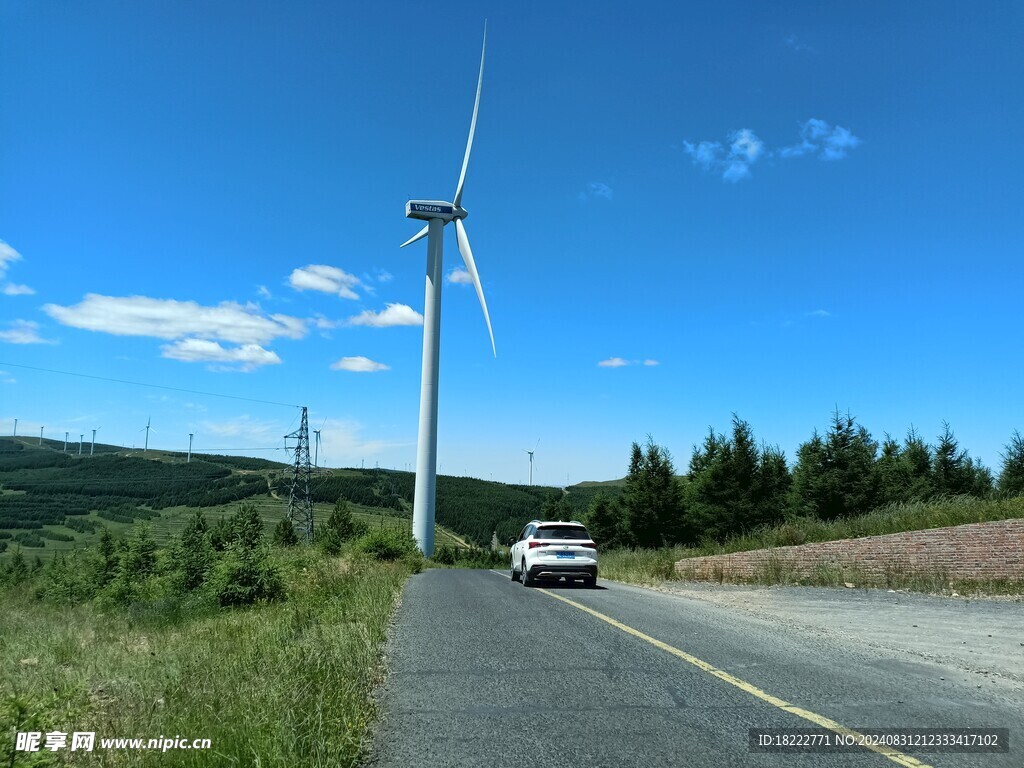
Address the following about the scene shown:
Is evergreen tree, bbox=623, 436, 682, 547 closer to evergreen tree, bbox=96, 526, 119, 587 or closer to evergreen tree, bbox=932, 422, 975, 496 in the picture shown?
evergreen tree, bbox=932, 422, 975, 496

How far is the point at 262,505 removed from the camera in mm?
138625

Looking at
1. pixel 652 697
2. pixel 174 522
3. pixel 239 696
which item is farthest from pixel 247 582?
pixel 174 522

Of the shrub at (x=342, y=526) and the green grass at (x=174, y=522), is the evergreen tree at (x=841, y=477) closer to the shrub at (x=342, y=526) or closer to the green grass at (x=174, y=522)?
the shrub at (x=342, y=526)

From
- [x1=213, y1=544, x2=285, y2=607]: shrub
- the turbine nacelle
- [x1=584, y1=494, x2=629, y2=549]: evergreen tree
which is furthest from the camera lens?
[x1=584, y1=494, x2=629, y2=549]: evergreen tree

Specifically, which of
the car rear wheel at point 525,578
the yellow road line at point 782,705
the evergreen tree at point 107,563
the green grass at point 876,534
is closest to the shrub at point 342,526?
the evergreen tree at point 107,563

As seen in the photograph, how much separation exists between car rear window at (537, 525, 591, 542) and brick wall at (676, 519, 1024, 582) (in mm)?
5670

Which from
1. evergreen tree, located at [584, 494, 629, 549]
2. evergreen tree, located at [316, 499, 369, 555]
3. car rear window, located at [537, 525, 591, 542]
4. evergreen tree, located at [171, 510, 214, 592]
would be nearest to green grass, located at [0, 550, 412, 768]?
car rear window, located at [537, 525, 591, 542]

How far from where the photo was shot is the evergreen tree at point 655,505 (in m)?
48.9

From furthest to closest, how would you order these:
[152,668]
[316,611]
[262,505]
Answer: [262,505] < [316,611] < [152,668]

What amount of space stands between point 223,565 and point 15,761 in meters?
20.8

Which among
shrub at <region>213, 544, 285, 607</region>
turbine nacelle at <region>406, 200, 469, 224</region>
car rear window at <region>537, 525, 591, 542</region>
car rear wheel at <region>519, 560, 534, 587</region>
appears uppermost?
turbine nacelle at <region>406, 200, 469, 224</region>

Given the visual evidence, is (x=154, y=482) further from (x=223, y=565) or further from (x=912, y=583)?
(x=912, y=583)

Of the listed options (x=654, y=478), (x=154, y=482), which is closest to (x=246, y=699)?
(x=654, y=478)

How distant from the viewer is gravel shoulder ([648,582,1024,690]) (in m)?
8.09
